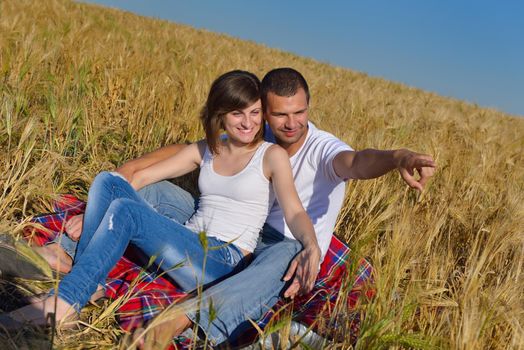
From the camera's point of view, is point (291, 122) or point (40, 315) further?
point (291, 122)

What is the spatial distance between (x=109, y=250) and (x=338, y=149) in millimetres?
861

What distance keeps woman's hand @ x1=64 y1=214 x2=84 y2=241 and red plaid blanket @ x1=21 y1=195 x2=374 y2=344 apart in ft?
0.24

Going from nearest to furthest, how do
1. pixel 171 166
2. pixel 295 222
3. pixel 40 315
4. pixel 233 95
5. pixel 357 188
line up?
pixel 40 315 → pixel 295 222 → pixel 233 95 → pixel 171 166 → pixel 357 188

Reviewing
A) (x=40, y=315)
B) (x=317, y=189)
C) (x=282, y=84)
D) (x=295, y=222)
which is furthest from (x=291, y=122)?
(x=40, y=315)

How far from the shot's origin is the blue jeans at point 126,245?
1571 millimetres

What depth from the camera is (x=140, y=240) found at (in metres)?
1.77

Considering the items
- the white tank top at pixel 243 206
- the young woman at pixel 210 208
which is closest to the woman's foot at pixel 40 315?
the young woman at pixel 210 208

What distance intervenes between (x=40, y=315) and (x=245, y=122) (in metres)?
0.97

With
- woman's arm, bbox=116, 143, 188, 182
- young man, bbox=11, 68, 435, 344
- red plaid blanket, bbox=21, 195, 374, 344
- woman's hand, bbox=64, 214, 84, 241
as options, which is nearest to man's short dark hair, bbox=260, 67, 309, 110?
young man, bbox=11, 68, 435, 344

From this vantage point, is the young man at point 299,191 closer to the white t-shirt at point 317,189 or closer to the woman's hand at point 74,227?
the white t-shirt at point 317,189

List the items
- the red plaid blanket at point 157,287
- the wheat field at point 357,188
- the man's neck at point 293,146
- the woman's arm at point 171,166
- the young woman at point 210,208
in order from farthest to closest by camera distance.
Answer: the woman's arm at point 171,166, the man's neck at point 293,146, the young woman at point 210,208, the red plaid blanket at point 157,287, the wheat field at point 357,188

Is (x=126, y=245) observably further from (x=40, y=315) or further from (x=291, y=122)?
(x=291, y=122)

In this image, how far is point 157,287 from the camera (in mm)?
1839

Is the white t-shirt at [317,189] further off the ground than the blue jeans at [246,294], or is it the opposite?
the white t-shirt at [317,189]
